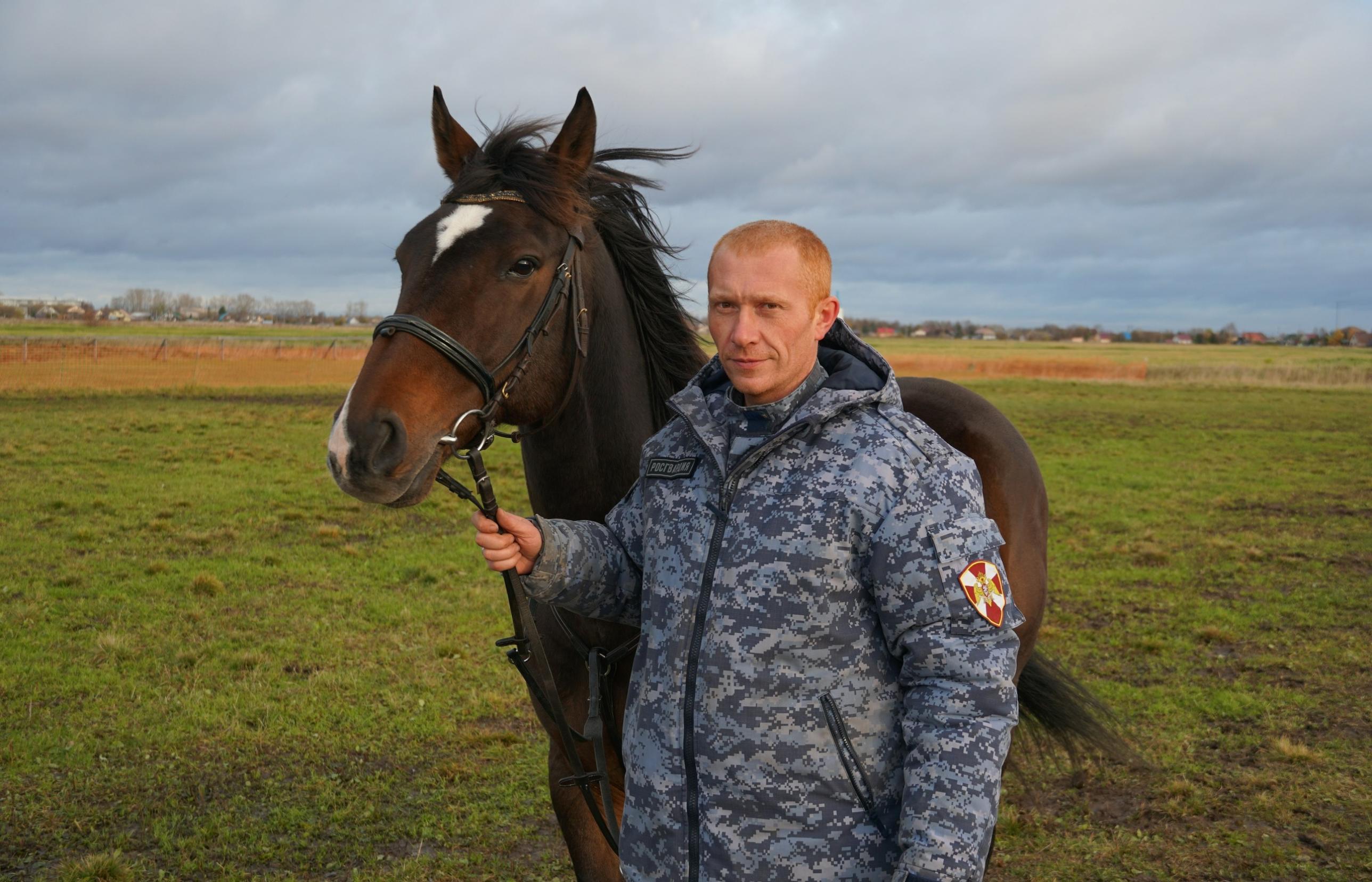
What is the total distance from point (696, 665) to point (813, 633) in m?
0.26

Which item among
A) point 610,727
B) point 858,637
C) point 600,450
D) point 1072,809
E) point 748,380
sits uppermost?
point 748,380

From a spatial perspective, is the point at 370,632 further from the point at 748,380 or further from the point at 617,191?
the point at 748,380

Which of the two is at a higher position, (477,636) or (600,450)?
(600,450)

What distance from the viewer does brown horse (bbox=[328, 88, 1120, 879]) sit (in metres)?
2.21

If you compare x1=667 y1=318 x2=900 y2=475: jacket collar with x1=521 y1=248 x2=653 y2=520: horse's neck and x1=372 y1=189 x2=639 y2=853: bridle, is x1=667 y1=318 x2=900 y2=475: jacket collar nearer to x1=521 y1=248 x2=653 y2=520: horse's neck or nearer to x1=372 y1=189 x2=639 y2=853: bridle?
x1=372 y1=189 x2=639 y2=853: bridle

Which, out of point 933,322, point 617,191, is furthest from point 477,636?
point 933,322

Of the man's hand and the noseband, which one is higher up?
the noseband

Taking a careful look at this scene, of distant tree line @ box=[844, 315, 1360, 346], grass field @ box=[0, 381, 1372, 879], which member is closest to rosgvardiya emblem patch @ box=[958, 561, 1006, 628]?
grass field @ box=[0, 381, 1372, 879]

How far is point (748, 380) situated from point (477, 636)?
6.06m

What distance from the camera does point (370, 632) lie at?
7.37 metres

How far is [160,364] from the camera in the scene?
99.0 ft

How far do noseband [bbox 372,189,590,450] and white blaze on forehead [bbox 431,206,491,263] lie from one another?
45mm

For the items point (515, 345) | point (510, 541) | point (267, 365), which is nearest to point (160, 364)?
point (267, 365)

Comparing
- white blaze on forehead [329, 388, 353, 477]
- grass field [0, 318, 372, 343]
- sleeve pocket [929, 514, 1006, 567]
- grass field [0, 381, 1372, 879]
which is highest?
grass field [0, 318, 372, 343]
